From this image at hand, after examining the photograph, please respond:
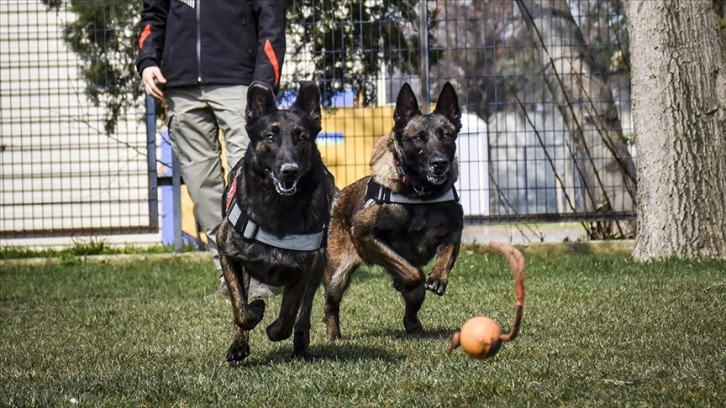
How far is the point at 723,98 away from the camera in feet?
33.1

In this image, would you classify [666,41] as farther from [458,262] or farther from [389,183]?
[389,183]

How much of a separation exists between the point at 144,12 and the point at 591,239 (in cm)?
604

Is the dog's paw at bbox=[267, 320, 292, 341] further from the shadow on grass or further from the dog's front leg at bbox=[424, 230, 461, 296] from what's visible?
the dog's front leg at bbox=[424, 230, 461, 296]

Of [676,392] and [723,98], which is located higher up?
[723,98]

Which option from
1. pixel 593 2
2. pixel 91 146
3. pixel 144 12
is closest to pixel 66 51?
pixel 91 146

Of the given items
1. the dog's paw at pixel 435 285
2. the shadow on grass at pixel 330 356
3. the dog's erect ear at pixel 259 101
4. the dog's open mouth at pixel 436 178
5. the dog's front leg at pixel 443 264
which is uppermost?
the dog's erect ear at pixel 259 101

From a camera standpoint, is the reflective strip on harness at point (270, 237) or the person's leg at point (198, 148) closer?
the reflective strip on harness at point (270, 237)

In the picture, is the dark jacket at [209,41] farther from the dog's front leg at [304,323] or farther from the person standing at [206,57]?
the dog's front leg at [304,323]

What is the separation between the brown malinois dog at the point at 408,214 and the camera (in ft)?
20.8

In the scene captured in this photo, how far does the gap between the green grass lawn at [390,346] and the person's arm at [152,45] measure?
159 cm

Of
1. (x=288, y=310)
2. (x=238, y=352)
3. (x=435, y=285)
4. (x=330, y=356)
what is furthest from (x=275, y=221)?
(x=435, y=285)

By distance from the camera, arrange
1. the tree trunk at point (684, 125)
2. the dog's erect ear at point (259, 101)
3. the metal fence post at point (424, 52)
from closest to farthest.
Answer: the dog's erect ear at point (259, 101)
the tree trunk at point (684, 125)
the metal fence post at point (424, 52)

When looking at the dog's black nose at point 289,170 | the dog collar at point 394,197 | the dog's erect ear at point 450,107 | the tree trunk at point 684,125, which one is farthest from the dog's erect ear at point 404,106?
the tree trunk at point 684,125

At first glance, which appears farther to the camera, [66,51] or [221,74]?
[66,51]
